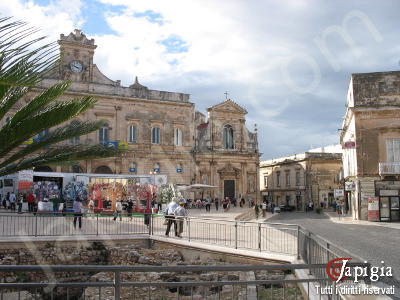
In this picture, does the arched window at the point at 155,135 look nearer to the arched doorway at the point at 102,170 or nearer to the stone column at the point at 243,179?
the arched doorway at the point at 102,170

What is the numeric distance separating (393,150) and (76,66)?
26.2m

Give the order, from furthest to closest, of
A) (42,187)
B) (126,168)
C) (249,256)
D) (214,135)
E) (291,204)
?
1. (291,204)
2. (214,135)
3. (126,168)
4. (42,187)
5. (249,256)

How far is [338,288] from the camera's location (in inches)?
245

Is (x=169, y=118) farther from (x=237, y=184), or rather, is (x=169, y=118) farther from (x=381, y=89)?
(x=381, y=89)

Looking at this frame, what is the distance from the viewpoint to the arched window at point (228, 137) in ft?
153

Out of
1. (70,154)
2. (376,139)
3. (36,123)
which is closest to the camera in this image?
(36,123)

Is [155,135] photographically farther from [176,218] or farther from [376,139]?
[176,218]

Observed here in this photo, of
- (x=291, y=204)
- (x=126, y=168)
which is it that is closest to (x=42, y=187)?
(x=126, y=168)

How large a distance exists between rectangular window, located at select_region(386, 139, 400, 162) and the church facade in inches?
729

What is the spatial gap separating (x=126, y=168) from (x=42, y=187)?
1252 centimetres

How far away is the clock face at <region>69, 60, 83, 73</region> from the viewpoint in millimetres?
38719

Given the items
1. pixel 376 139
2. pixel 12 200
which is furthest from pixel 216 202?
pixel 12 200

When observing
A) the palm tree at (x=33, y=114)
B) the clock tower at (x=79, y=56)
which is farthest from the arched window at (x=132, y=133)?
the palm tree at (x=33, y=114)

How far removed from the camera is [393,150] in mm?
29344
